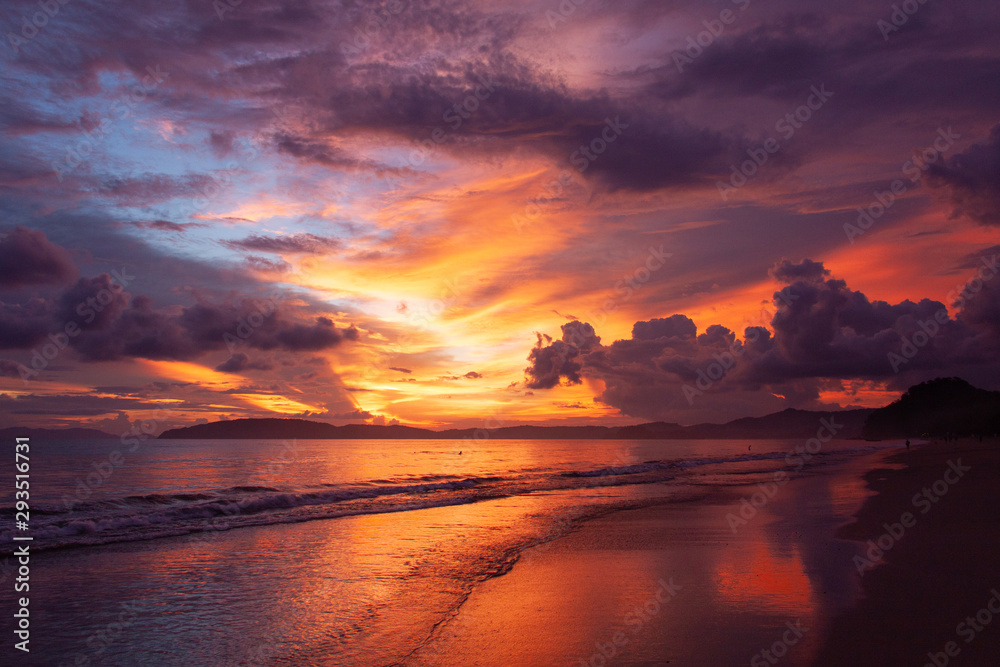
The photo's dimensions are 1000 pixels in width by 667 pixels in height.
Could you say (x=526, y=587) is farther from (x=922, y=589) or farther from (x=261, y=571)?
(x=922, y=589)

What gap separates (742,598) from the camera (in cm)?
947

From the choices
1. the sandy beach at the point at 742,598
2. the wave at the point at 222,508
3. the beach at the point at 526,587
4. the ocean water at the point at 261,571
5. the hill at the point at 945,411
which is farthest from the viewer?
the hill at the point at 945,411

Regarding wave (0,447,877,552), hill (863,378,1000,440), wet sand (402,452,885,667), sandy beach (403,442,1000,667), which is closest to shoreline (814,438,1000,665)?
sandy beach (403,442,1000,667)

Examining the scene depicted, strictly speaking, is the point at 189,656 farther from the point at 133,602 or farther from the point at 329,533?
the point at 329,533

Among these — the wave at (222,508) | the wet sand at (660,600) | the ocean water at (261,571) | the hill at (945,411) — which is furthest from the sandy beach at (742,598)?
the hill at (945,411)

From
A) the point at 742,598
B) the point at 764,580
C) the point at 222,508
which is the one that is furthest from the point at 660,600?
the point at 222,508

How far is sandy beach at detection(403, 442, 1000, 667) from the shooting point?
7.20 metres

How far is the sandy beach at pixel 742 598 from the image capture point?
7203 mm

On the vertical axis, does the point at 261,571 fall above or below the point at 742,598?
below

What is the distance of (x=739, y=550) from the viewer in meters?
13.7

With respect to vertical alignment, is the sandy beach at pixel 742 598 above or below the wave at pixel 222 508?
above

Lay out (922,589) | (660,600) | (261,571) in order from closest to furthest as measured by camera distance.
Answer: (922,589) → (660,600) → (261,571)

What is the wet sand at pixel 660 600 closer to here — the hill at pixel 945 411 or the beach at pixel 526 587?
the beach at pixel 526 587

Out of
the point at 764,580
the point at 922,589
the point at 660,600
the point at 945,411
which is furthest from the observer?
the point at 945,411
